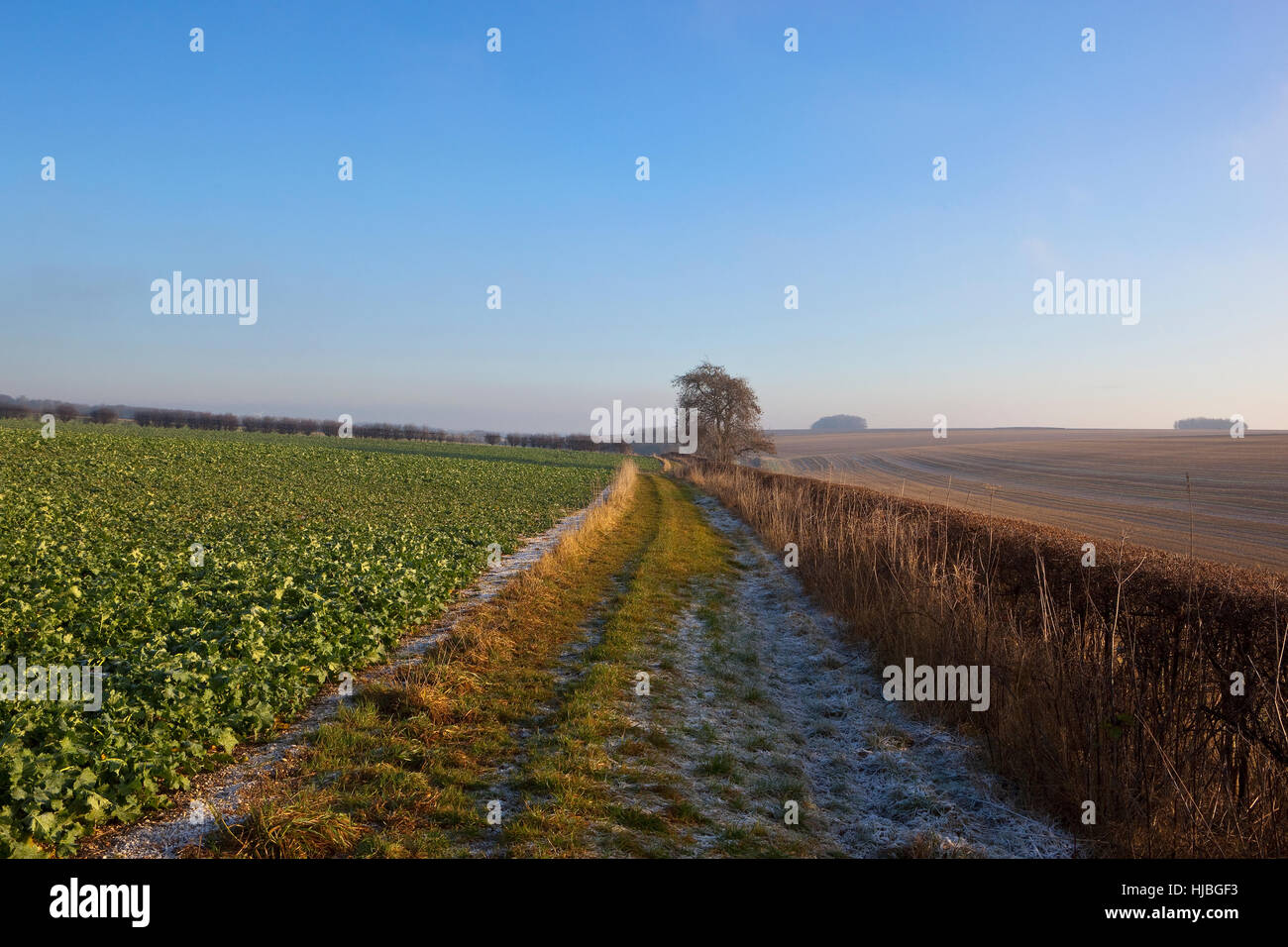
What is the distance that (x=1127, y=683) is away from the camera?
17.3 ft

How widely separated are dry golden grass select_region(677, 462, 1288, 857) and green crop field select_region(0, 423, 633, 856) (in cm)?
646

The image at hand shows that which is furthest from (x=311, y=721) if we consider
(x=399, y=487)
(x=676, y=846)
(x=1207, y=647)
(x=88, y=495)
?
(x=399, y=487)

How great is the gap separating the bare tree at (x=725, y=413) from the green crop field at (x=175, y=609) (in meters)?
35.5

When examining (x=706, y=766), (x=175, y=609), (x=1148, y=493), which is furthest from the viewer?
(x=1148, y=493)

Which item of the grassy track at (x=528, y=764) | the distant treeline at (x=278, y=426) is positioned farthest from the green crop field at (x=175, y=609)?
the distant treeline at (x=278, y=426)

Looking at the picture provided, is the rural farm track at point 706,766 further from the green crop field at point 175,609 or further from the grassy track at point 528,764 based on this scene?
the green crop field at point 175,609

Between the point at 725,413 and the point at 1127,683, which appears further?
the point at 725,413

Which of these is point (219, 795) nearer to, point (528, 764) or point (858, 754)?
point (528, 764)

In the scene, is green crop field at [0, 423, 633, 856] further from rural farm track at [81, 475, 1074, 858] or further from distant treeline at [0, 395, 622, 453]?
distant treeline at [0, 395, 622, 453]

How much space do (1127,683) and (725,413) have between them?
2014 inches
